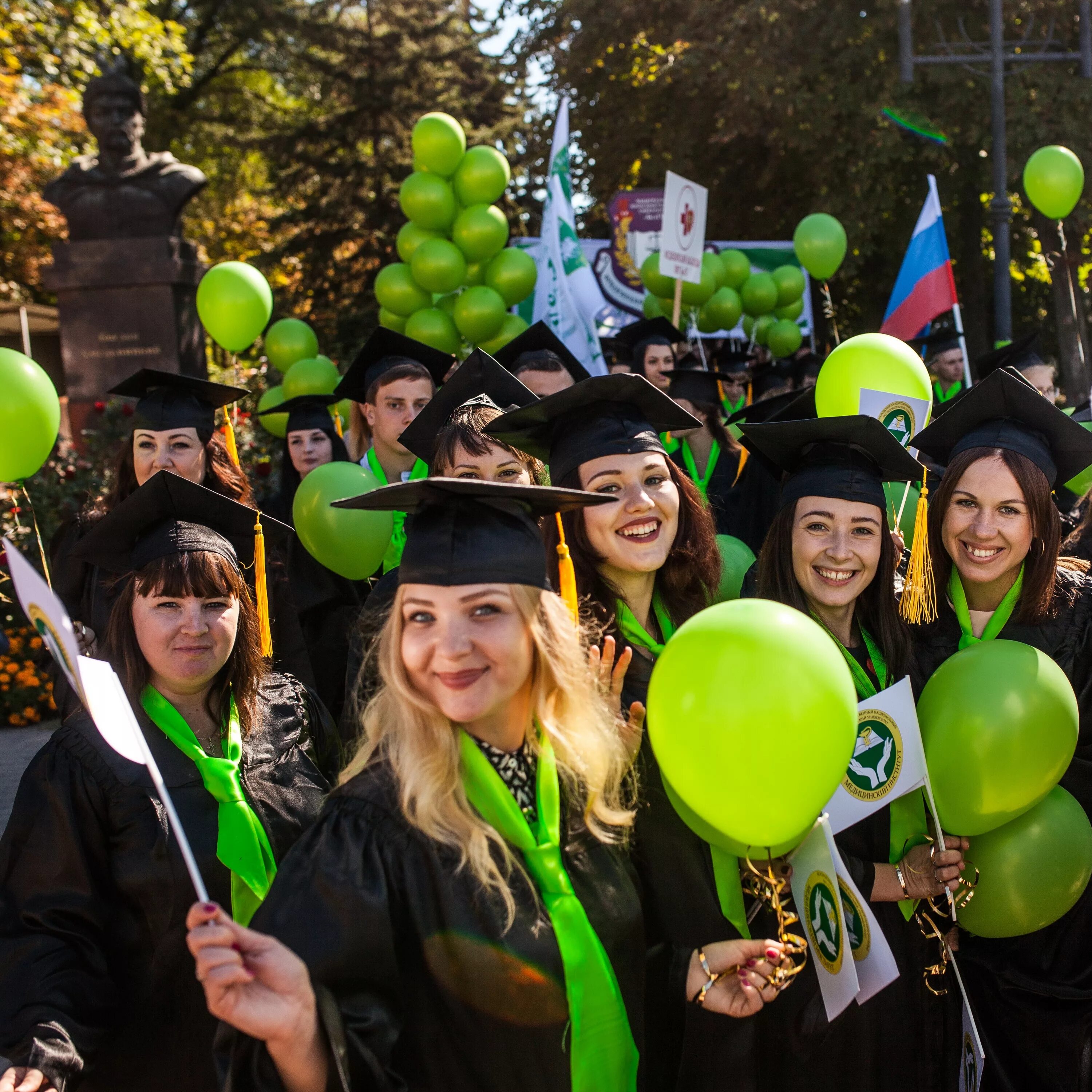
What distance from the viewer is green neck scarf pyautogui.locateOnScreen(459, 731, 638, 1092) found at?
1.94 metres

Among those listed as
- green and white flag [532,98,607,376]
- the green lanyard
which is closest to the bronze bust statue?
green and white flag [532,98,607,376]

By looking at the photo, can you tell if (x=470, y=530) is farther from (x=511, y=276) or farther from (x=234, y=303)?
(x=511, y=276)

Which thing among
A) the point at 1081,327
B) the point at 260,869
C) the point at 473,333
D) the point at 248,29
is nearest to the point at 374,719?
the point at 260,869

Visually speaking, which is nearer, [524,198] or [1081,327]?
[1081,327]

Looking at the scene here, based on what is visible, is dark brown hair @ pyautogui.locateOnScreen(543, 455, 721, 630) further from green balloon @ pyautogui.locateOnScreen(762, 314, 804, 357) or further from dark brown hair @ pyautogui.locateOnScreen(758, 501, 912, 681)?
green balloon @ pyautogui.locateOnScreen(762, 314, 804, 357)

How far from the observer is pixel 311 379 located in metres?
6.62

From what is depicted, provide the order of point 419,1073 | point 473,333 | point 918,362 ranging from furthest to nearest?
1. point 473,333
2. point 918,362
3. point 419,1073

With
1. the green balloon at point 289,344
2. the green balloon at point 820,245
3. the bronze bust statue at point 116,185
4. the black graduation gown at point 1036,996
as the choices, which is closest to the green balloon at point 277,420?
the green balloon at point 289,344

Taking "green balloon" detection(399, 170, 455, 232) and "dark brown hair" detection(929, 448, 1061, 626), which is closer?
"dark brown hair" detection(929, 448, 1061, 626)

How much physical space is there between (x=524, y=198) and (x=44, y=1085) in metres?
16.7

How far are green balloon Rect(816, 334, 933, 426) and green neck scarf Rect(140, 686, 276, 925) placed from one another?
2.33 m

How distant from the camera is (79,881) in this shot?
90.3 inches

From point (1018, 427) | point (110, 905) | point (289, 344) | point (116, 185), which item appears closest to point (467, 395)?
point (1018, 427)

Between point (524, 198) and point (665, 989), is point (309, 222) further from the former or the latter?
point (665, 989)
